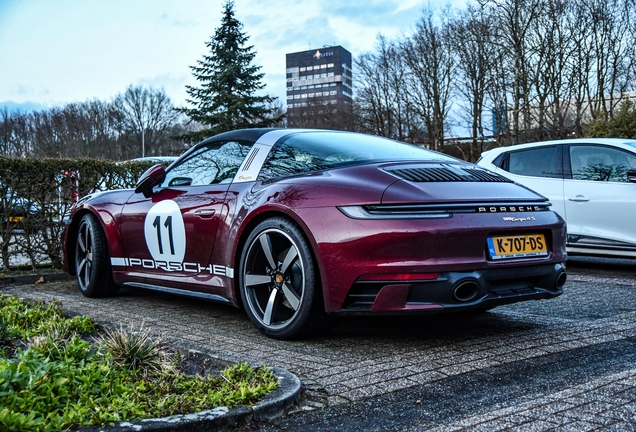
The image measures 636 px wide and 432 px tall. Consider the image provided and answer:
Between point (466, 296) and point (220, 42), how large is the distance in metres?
47.8

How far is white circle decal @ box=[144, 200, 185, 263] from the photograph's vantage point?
4.93 meters

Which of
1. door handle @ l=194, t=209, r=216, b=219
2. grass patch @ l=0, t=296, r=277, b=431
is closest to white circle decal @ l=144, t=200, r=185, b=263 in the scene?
door handle @ l=194, t=209, r=216, b=219

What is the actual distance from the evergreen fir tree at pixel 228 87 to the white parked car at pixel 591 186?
1588 inches

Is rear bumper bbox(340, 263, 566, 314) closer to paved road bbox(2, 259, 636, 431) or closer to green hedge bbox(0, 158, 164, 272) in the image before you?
paved road bbox(2, 259, 636, 431)

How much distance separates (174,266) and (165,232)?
0.28 metres

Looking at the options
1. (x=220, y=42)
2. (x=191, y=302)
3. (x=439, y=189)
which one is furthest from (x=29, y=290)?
(x=220, y=42)

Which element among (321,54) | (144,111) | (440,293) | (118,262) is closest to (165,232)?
(118,262)

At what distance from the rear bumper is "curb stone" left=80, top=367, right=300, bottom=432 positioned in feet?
2.88

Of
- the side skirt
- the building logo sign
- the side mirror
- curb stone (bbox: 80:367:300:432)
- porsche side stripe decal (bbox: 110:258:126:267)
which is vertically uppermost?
the building logo sign

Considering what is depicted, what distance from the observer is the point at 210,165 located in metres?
5.07

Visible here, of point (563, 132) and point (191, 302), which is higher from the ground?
point (563, 132)

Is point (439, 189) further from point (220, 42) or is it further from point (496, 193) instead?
point (220, 42)

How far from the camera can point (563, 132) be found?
33500 millimetres

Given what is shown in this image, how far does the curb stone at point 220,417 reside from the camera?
7.77ft
